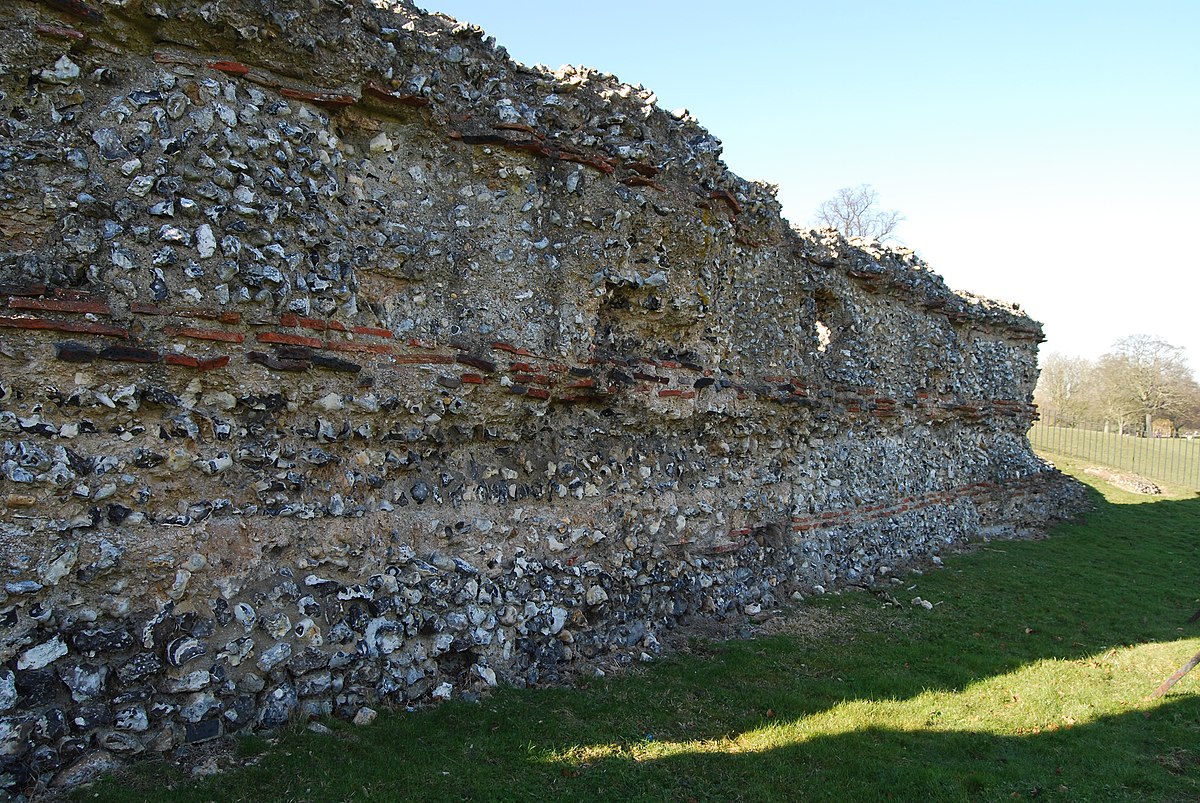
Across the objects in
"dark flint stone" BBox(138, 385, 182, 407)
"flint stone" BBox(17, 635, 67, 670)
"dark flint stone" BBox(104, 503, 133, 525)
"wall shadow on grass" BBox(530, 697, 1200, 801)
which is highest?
"dark flint stone" BBox(138, 385, 182, 407)


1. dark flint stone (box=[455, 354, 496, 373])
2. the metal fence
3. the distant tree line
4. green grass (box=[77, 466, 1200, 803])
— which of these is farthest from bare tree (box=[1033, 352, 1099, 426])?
dark flint stone (box=[455, 354, 496, 373])

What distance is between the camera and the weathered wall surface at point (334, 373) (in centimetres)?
396

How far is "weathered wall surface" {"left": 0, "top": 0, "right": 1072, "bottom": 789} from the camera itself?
3957mm

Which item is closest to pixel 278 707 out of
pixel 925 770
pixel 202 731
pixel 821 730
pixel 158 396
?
pixel 202 731

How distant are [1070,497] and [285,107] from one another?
742 inches

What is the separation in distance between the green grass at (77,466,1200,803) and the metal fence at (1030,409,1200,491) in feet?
72.4

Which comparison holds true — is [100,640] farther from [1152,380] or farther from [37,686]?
[1152,380]

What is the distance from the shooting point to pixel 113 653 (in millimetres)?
3896

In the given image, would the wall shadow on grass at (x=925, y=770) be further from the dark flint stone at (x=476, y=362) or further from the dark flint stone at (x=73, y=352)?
the dark flint stone at (x=73, y=352)

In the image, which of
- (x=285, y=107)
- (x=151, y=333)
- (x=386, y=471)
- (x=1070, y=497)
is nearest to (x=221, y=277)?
(x=151, y=333)

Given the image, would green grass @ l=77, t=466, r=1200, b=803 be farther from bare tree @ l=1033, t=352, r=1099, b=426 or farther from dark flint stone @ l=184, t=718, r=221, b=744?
bare tree @ l=1033, t=352, r=1099, b=426

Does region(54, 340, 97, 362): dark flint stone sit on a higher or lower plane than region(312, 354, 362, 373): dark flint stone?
lower

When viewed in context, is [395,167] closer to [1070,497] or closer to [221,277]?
[221,277]

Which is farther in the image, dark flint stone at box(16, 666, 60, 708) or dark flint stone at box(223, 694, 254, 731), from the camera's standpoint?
dark flint stone at box(223, 694, 254, 731)
